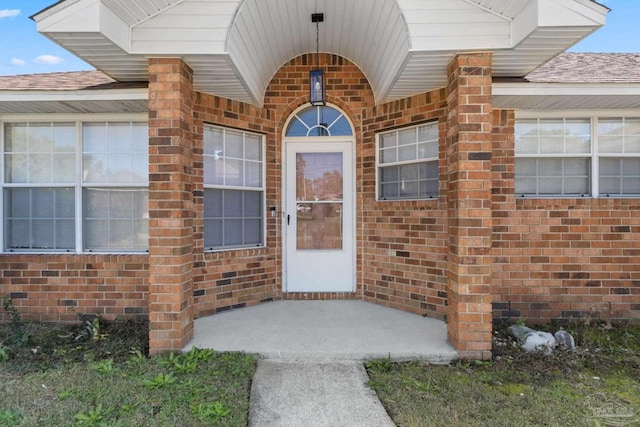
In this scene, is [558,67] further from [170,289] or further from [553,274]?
[170,289]

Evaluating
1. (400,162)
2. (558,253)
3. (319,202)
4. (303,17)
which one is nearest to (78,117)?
(303,17)

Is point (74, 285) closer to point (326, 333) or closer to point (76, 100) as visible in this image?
point (76, 100)

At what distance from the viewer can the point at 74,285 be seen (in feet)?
15.5

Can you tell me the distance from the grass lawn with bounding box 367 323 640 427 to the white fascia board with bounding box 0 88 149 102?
3846 millimetres

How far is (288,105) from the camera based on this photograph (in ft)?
17.6

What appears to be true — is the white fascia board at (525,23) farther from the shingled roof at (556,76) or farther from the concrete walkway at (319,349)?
the concrete walkway at (319,349)

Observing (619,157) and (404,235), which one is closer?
(619,157)

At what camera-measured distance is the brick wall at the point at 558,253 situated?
4656 mm

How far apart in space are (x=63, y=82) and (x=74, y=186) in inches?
53.5

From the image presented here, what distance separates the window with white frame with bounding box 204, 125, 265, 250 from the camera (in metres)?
4.87

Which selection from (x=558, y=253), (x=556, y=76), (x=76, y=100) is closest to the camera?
(x=76, y=100)

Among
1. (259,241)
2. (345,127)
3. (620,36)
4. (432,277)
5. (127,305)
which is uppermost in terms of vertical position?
(620,36)

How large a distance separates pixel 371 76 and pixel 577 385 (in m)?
4.14

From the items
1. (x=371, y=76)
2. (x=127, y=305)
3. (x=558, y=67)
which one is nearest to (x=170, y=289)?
(x=127, y=305)
